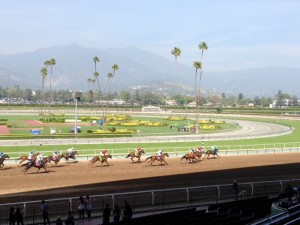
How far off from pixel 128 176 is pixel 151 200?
680cm

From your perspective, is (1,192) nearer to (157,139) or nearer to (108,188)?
(108,188)

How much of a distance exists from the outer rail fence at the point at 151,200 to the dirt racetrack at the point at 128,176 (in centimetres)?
207

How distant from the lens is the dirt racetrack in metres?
19.6

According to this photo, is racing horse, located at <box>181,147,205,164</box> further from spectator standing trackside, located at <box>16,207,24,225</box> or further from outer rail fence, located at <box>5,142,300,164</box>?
spectator standing trackside, located at <box>16,207,24,225</box>

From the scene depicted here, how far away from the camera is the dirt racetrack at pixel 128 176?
19625mm

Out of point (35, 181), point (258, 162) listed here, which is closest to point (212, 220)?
point (35, 181)

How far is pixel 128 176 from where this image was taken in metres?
23.7

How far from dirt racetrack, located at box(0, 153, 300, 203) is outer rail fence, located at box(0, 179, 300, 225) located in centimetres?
207

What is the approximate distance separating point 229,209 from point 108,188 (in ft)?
28.0

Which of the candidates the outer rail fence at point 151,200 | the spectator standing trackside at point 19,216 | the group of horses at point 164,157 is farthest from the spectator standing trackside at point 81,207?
the group of horses at point 164,157

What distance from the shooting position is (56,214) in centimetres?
1509

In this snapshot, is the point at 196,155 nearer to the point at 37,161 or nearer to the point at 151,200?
the point at 37,161

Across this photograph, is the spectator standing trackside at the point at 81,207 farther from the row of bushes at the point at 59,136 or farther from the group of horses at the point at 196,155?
the row of bushes at the point at 59,136

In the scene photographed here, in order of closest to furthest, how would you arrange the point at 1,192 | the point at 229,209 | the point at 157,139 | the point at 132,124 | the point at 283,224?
the point at 283,224
the point at 229,209
the point at 1,192
the point at 157,139
the point at 132,124
